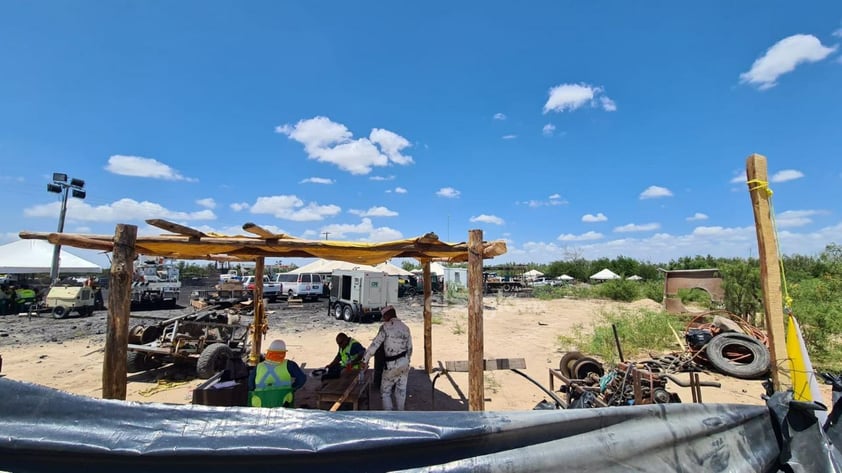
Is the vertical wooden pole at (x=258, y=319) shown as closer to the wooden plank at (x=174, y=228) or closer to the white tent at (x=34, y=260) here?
the wooden plank at (x=174, y=228)

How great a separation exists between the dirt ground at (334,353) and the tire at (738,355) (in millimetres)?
198

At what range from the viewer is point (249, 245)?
4.46 meters

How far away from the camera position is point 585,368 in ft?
21.1

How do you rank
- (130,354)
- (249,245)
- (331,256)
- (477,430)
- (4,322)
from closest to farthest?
1. (477,430)
2. (249,245)
3. (331,256)
4. (130,354)
5. (4,322)

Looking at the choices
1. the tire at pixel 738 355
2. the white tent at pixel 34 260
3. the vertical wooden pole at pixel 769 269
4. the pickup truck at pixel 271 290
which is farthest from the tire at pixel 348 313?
the white tent at pixel 34 260

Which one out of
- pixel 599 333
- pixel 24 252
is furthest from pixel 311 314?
pixel 24 252

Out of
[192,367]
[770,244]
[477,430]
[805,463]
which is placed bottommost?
[192,367]

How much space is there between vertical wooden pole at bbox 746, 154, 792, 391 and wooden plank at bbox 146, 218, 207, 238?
4.82 m

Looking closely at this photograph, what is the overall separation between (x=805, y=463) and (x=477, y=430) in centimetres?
174

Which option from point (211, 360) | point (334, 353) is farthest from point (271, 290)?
point (211, 360)

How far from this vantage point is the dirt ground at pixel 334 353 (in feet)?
21.8

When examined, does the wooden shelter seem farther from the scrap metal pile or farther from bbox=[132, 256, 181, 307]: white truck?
bbox=[132, 256, 181, 307]: white truck

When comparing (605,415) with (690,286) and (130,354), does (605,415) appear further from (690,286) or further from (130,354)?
(690,286)

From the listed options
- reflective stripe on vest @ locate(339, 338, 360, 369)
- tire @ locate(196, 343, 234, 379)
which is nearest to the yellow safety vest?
reflective stripe on vest @ locate(339, 338, 360, 369)
